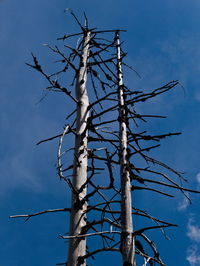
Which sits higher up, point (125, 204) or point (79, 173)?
point (79, 173)

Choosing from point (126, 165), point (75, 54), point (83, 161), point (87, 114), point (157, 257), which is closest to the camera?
point (157, 257)

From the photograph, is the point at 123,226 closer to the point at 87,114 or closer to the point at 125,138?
the point at 125,138

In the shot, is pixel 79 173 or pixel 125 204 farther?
pixel 79 173

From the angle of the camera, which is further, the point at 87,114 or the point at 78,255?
the point at 87,114

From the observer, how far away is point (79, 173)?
5.33 m

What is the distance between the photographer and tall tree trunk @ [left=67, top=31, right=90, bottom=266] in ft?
14.8

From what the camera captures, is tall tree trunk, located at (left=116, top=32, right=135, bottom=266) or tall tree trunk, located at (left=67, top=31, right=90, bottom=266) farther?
tall tree trunk, located at (left=67, top=31, right=90, bottom=266)

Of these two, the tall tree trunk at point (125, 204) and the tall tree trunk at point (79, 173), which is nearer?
the tall tree trunk at point (125, 204)

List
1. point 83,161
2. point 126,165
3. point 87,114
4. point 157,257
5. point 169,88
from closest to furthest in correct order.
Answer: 1. point 157,257
2. point 126,165
3. point 169,88
4. point 83,161
5. point 87,114

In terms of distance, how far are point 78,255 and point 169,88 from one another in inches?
115

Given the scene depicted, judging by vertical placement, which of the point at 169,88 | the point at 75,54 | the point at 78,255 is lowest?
the point at 78,255

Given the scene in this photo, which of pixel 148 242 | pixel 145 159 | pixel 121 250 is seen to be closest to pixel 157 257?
pixel 148 242

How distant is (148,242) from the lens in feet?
13.3

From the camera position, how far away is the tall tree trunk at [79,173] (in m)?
4.52
